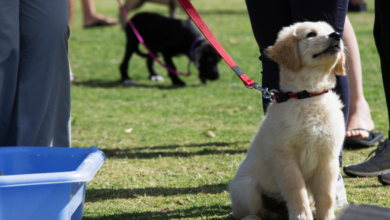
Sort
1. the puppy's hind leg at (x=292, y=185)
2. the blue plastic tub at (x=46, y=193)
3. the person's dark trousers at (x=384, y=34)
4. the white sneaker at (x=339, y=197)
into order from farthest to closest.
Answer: the person's dark trousers at (x=384, y=34), the white sneaker at (x=339, y=197), the puppy's hind leg at (x=292, y=185), the blue plastic tub at (x=46, y=193)

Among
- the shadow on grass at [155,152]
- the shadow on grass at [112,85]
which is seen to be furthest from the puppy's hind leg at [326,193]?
the shadow on grass at [112,85]

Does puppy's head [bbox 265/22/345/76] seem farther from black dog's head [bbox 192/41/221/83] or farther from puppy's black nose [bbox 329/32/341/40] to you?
black dog's head [bbox 192/41/221/83]

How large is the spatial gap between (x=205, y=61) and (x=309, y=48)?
4.16 meters

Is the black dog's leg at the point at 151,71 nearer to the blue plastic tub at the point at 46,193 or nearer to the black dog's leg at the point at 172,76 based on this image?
the black dog's leg at the point at 172,76

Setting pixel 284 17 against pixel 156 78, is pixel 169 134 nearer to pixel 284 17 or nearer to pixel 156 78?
pixel 284 17

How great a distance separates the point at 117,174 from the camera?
265 centimetres

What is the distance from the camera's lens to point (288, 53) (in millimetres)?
1808

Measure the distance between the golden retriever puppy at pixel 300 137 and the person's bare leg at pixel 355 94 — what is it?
3.82ft

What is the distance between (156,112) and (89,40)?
518 cm

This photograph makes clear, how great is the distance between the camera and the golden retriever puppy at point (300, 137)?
5.61ft

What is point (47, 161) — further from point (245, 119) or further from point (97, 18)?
point (97, 18)

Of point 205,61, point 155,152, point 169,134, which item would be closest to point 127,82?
point 205,61

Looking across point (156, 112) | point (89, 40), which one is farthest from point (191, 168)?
point (89, 40)

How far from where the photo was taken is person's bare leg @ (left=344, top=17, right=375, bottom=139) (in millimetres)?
2942
